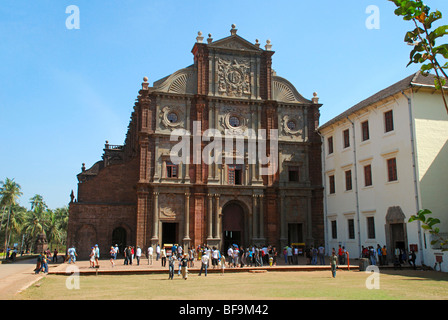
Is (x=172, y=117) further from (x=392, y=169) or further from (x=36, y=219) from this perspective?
(x=36, y=219)

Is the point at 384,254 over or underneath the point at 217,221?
underneath

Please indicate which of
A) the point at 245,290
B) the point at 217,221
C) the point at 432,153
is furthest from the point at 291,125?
the point at 245,290

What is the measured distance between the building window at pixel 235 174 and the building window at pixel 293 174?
5.01 metres

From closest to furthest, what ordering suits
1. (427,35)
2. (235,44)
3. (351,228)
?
(427,35) → (351,228) → (235,44)

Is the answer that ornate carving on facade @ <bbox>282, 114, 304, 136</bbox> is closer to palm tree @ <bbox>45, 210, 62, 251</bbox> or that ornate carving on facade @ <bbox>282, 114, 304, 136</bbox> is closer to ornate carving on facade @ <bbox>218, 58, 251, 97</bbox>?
ornate carving on facade @ <bbox>218, 58, 251, 97</bbox>

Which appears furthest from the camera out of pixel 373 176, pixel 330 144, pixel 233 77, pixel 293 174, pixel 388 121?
pixel 293 174

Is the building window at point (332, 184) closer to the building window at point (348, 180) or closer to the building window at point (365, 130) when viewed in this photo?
the building window at point (348, 180)

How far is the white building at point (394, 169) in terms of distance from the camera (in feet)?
91.8

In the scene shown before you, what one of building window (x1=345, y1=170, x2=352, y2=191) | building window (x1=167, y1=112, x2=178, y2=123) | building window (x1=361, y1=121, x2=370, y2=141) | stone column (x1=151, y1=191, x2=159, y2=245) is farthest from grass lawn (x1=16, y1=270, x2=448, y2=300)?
building window (x1=167, y1=112, x2=178, y2=123)

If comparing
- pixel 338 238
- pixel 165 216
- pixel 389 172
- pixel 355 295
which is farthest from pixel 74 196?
pixel 355 295

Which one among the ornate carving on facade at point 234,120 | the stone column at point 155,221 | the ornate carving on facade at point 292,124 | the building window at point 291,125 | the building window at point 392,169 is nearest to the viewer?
the building window at point 392,169

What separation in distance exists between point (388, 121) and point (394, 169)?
3.68 metres

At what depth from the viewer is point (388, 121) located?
103ft

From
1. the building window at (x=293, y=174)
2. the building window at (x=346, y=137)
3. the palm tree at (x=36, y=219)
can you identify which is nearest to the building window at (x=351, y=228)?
the building window at (x=346, y=137)
